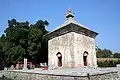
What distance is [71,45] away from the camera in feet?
56.2

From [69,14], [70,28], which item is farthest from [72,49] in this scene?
[69,14]

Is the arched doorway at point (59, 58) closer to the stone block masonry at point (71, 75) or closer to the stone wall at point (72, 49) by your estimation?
the stone wall at point (72, 49)

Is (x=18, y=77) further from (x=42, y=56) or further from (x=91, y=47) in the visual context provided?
(x=42, y=56)

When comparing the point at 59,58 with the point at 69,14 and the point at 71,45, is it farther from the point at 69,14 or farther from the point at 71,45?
the point at 69,14

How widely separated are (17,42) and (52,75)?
18657mm

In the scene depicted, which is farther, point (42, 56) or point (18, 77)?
point (42, 56)

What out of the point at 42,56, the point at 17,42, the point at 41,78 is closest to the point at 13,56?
the point at 17,42

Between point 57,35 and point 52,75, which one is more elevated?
point 57,35

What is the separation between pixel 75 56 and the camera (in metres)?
16.8

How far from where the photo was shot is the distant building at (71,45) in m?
17.1

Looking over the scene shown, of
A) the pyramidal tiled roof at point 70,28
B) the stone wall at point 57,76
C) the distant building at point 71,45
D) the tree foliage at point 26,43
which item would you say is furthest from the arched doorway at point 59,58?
the tree foliage at point 26,43

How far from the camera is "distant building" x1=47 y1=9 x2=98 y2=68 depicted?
17.1 metres

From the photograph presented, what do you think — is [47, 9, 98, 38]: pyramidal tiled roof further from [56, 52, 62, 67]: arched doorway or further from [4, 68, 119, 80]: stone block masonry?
[4, 68, 119, 80]: stone block masonry

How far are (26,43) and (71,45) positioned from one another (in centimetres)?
1255
